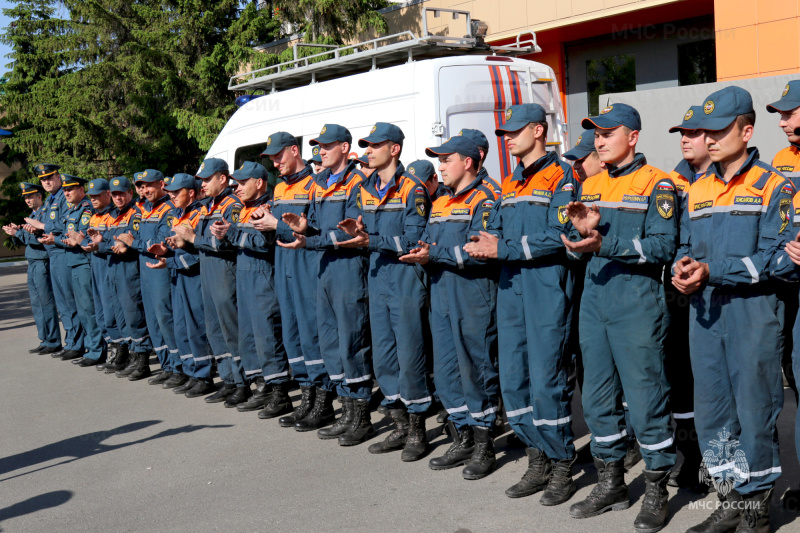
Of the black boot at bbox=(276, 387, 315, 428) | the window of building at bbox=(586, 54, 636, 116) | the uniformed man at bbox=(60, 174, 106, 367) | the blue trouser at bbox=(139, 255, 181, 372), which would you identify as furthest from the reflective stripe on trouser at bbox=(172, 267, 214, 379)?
the window of building at bbox=(586, 54, 636, 116)

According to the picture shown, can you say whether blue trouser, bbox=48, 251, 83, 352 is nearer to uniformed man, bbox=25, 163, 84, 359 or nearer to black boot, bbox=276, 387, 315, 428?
uniformed man, bbox=25, 163, 84, 359

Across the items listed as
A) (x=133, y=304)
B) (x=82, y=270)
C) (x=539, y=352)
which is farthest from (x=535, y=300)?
(x=82, y=270)

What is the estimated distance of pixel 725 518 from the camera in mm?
4012

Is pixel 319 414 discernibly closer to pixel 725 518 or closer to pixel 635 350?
pixel 635 350

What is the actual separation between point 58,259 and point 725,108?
29.0 feet

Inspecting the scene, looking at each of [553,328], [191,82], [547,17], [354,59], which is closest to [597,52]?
[547,17]

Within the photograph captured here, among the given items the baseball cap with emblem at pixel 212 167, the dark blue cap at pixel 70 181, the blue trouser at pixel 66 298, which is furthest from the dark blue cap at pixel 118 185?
the baseball cap with emblem at pixel 212 167

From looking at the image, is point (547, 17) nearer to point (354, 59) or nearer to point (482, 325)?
A: point (354, 59)

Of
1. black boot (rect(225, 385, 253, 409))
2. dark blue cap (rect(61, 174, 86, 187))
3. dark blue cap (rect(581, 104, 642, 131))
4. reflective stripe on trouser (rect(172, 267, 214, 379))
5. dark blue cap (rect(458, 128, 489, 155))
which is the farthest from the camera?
dark blue cap (rect(61, 174, 86, 187))

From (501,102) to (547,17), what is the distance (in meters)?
9.08

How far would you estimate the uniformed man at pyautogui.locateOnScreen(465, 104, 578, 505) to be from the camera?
4656mm

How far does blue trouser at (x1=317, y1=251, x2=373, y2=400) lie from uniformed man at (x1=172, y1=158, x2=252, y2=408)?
1.33 meters

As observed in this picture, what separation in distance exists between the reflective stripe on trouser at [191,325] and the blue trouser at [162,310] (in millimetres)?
203

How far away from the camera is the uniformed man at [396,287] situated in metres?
5.62
